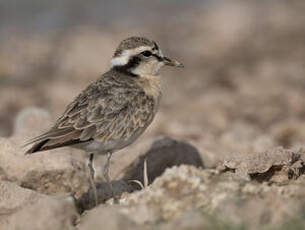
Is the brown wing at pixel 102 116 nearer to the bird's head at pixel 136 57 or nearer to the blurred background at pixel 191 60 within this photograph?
A: the bird's head at pixel 136 57

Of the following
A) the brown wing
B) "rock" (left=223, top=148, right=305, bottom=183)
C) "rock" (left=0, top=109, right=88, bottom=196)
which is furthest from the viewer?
"rock" (left=0, top=109, right=88, bottom=196)

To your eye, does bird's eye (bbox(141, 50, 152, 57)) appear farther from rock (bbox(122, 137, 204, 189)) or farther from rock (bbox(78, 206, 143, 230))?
rock (bbox(78, 206, 143, 230))

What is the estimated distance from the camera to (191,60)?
1334 cm

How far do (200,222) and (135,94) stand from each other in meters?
2.63

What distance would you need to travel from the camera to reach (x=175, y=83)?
40.3 feet

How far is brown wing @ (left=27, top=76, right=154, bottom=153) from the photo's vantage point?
5.98m

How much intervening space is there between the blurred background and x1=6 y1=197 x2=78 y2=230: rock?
305 cm

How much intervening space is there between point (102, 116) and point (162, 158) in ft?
3.88

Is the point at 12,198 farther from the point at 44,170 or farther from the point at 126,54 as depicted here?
the point at 126,54

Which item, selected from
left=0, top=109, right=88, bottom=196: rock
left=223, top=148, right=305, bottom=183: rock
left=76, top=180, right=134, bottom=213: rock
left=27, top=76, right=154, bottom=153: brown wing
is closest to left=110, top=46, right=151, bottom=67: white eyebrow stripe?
left=27, top=76, right=154, bottom=153: brown wing

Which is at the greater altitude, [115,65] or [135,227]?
[115,65]

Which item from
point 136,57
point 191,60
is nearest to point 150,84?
point 136,57

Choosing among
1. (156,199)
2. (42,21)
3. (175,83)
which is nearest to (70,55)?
(175,83)

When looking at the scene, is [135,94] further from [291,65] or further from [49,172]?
[291,65]
